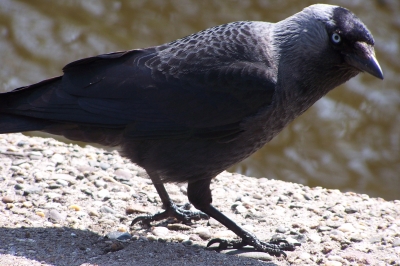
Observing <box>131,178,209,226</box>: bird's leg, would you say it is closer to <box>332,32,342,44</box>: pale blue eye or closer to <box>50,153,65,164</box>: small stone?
<box>50,153,65,164</box>: small stone

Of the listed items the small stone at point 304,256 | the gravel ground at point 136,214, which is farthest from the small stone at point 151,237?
the small stone at point 304,256

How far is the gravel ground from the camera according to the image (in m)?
4.68

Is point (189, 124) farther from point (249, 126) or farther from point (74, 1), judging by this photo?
point (74, 1)

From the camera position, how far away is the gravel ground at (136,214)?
15.3 feet

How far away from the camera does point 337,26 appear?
473 centimetres

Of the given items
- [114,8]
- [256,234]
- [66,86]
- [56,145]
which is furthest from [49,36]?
[256,234]

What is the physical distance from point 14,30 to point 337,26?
804cm

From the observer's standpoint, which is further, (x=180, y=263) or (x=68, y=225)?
(x=68, y=225)

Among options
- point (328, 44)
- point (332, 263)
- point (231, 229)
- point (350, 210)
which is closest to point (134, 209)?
point (231, 229)

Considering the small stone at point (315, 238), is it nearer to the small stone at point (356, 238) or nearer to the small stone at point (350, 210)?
the small stone at point (356, 238)

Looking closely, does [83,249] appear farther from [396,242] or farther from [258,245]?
[396,242]

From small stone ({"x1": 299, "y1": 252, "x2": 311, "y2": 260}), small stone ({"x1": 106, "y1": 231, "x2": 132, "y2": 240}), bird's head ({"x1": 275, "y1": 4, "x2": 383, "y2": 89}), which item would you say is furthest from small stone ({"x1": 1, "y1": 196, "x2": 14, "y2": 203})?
bird's head ({"x1": 275, "y1": 4, "x2": 383, "y2": 89})

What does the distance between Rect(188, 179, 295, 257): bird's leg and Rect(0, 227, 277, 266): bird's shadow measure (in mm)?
182

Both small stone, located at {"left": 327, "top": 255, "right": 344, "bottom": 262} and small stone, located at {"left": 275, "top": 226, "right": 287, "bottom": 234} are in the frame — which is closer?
small stone, located at {"left": 327, "top": 255, "right": 344, "bottom": 262}
